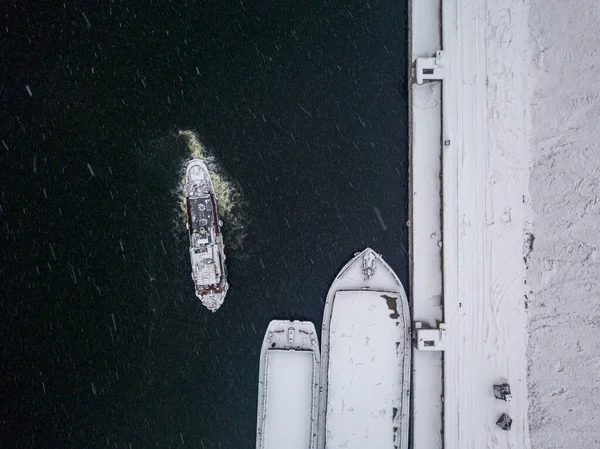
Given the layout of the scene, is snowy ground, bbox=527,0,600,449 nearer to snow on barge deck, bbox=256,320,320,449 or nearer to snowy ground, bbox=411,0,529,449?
snowy ground, bbox=411,0,529,449

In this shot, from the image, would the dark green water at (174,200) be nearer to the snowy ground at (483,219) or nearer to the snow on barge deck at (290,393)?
the snow on barge deck at (290,393)

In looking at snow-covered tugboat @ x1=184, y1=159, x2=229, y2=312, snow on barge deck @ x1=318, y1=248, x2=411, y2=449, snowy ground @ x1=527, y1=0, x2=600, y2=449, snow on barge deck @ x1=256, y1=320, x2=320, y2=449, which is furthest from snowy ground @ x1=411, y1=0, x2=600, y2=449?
snow-covered tugboat @ x1=184, y1=159, x2=229, y2=312

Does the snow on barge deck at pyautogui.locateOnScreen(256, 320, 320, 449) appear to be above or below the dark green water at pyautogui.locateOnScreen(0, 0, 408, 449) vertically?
below

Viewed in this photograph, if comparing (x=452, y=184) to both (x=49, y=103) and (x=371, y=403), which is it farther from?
(x=49, y=103)

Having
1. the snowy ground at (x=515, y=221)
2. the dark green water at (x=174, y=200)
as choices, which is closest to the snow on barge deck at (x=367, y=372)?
the snowy ground at (x=515, y=221)

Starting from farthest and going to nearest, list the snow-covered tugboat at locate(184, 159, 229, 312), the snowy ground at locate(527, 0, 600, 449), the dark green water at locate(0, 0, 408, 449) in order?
the dark green water at locate(0, 0, 408, 449) < the snow-covered tugboat at locate(184, 159, 229, 312) < the snowy ground at locate(527, 0, 600, 449)

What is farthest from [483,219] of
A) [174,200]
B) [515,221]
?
[174,200]
